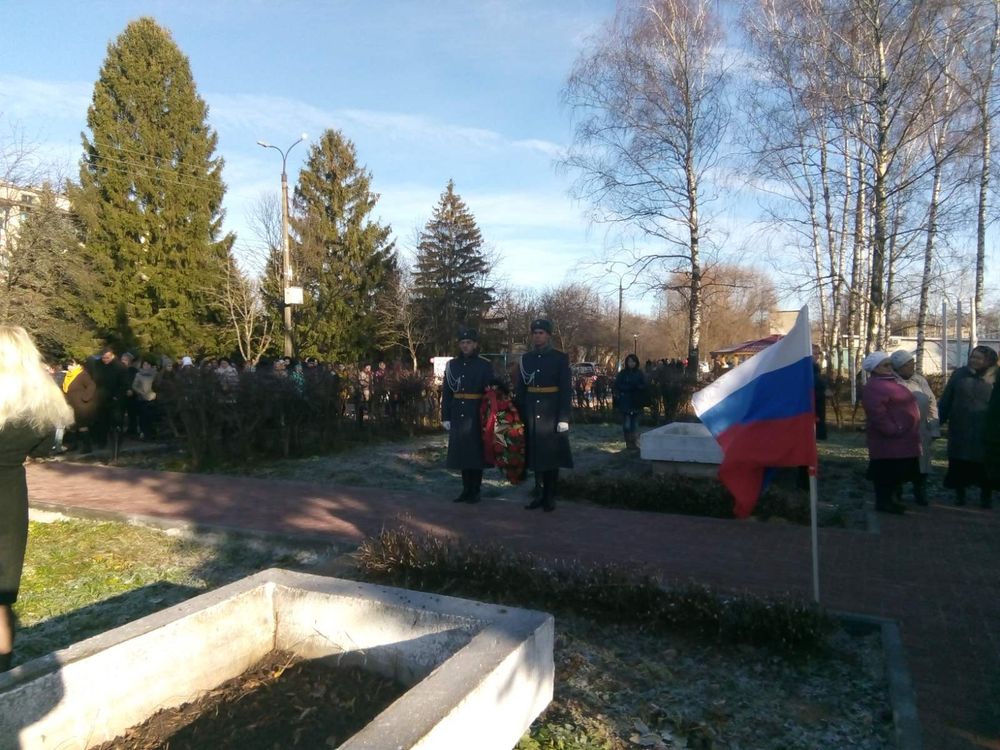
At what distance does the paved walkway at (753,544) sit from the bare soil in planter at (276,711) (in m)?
2.37

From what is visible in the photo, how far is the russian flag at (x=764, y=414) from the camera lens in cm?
463

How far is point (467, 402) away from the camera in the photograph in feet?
26.2

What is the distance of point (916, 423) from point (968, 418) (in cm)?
95

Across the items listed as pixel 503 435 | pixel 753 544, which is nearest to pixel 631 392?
pixel 503 435

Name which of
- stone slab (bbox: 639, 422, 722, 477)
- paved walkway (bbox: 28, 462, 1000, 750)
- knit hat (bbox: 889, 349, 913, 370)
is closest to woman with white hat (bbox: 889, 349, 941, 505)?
knit hat (bbox: 889, 349, 913, 370)

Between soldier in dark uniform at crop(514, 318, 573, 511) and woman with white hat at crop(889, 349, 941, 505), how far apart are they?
3.35 metres

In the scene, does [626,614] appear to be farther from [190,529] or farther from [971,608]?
[190,529]

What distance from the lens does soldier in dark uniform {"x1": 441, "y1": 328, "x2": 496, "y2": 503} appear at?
7957mm

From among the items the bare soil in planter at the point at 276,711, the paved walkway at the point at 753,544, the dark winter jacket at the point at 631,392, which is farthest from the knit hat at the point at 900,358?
the bare soil in planter at the point at 276,711

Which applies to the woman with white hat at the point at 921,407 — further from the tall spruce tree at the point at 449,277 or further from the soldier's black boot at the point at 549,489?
the tall spruce tree at the point at 449,277

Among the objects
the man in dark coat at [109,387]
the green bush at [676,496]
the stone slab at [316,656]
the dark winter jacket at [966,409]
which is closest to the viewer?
the stone slab at [316,656]

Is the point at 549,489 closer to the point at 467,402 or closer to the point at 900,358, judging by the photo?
the point at 467,402

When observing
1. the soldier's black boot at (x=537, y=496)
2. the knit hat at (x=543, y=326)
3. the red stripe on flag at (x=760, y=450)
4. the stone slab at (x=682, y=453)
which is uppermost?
the knit hat at (x=543, y=326)

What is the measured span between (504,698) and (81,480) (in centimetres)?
895
